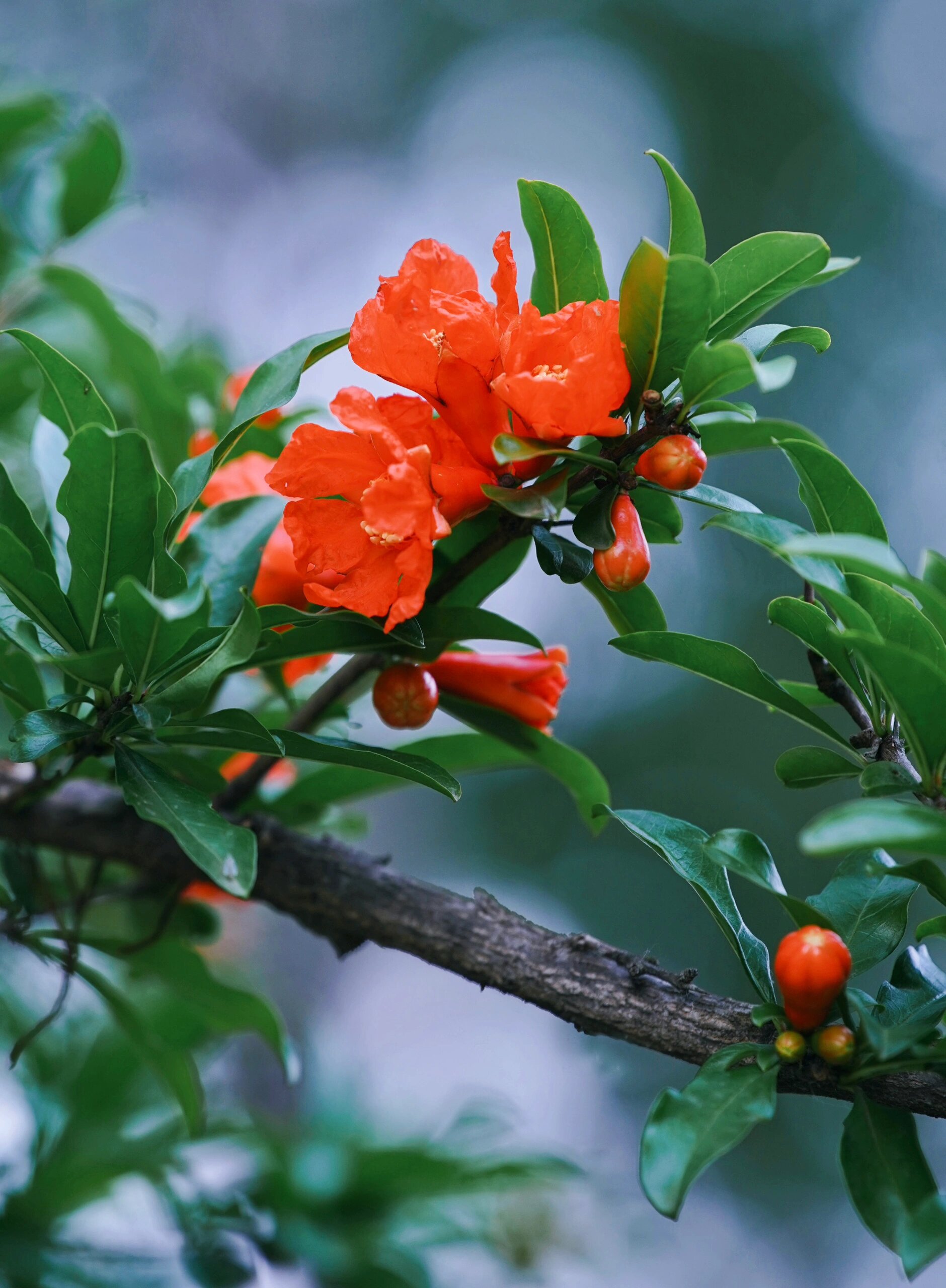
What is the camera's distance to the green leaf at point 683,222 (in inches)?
31.8

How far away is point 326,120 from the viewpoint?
7.31m

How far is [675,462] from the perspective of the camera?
0.81 m

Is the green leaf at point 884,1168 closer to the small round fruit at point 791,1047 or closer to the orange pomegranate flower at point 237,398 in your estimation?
the small round fruit at point 791,1047

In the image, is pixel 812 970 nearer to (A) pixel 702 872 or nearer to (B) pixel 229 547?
(A) pixel 702 872

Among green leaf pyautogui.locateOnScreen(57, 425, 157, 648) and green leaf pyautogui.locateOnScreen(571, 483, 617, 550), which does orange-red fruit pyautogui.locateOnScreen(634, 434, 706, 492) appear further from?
green leaf pyautogui.locateOnScreen(57, 425, 157, 648)

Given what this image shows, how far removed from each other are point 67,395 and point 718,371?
1.91ft

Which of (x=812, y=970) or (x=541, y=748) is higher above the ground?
(x=812, y=970)

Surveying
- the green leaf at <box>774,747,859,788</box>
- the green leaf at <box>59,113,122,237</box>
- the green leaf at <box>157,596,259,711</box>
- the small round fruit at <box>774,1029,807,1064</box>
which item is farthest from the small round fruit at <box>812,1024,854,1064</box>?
the green leaf at <box>59,113,122,237</box>

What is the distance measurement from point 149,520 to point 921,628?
0.62 metres

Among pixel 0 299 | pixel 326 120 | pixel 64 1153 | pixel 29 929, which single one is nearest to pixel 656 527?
pixel 29 929

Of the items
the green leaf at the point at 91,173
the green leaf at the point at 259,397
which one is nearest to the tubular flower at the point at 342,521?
the green leaf at the point at 259,397

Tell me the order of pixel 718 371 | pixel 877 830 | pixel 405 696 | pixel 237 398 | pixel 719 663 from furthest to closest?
pixel 237 398
pixel 405 696
pixel 719 663
pixel 718 371
pixel 877 830

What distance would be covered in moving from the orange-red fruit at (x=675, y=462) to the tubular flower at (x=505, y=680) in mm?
292

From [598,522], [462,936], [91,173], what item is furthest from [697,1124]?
[91,173]
